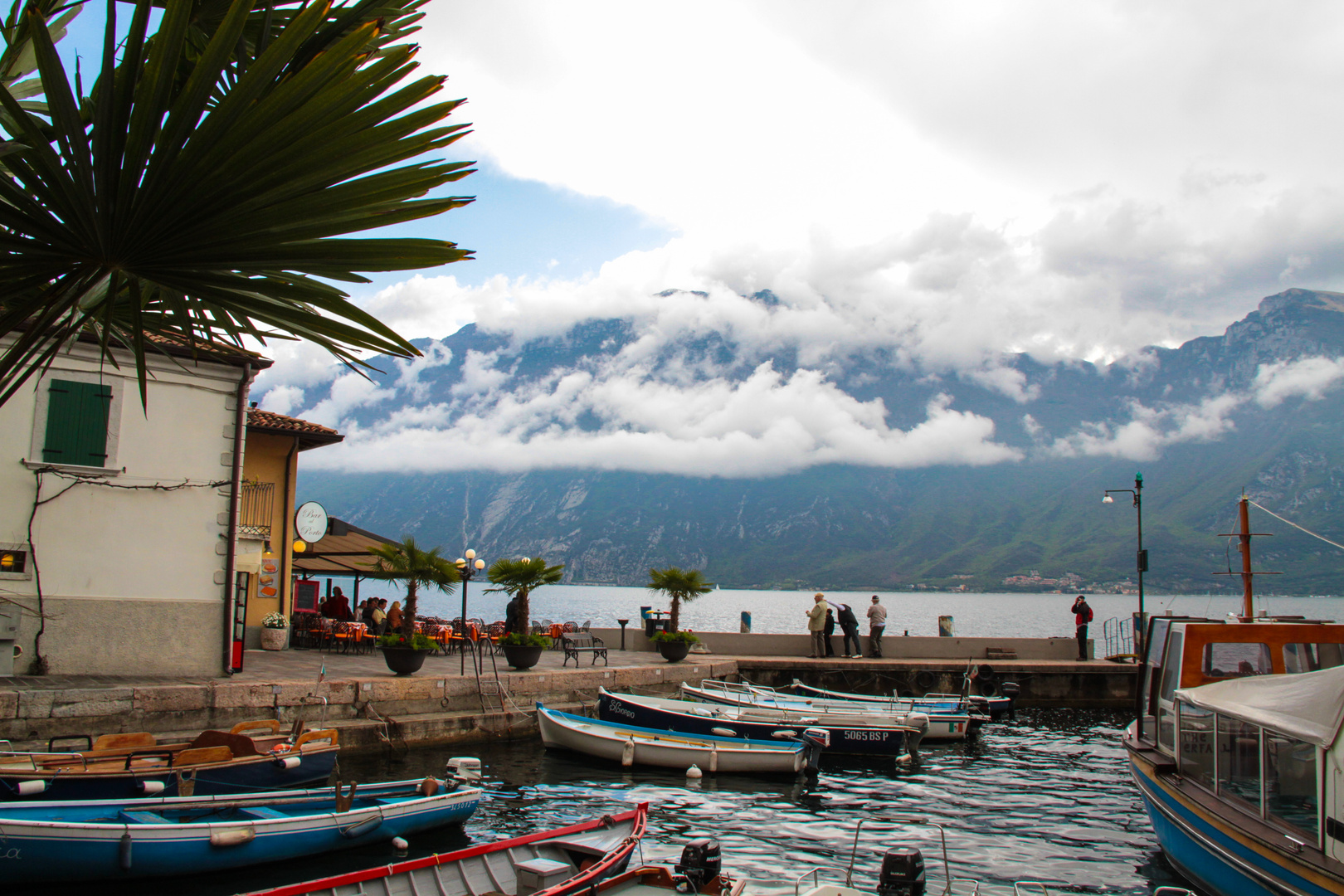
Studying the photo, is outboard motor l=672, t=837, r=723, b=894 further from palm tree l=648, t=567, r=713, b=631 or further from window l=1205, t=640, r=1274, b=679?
palm tree l=648, t=567, r=713, b=631

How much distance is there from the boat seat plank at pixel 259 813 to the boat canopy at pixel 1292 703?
9604 millimetres

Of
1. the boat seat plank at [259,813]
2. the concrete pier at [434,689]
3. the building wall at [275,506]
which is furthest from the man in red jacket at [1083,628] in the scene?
the boat seat plank at [259,813]

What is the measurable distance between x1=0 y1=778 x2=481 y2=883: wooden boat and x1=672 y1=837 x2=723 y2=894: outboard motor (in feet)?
13.5

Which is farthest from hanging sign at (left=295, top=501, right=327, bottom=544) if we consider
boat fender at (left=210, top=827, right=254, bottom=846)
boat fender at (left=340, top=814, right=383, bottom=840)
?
boat fender at (left=210, top=827, right=254, bottom=846)

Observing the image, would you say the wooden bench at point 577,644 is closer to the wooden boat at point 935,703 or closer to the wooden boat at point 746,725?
the wooden boat at point 746,725

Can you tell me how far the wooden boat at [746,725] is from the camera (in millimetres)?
16672

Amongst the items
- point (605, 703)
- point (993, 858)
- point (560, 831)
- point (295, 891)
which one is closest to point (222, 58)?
point (295, 891)

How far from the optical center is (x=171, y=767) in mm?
9844

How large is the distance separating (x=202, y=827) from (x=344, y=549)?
635 inches

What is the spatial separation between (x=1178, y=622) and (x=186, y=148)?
1086 cm

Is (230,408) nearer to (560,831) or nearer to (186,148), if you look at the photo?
(560,831)

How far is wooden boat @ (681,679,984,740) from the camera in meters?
18.2

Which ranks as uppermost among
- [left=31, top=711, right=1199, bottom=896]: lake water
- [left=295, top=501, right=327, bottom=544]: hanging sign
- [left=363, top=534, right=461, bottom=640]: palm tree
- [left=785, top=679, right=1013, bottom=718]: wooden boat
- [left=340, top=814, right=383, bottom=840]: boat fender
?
[left=295, top=501, right=327, bottom=544]: hanging sign

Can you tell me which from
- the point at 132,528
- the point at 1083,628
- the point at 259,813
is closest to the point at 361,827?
the point at 259,813
